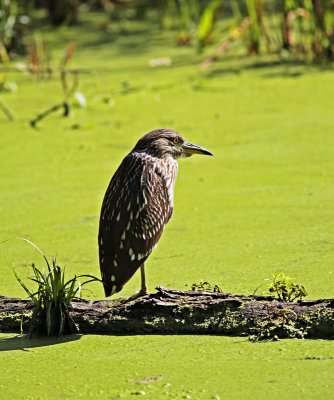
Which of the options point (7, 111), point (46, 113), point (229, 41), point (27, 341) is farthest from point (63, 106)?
point (27, 341)

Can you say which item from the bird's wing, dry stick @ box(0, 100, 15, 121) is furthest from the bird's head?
dry stick @ box(0, 100, 15, 121)

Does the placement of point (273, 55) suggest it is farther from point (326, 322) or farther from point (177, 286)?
point (326, 322)

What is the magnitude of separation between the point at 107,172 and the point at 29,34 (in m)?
2.85

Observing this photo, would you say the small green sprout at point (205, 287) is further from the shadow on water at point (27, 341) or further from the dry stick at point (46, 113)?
the dry stick at point (46, 113)

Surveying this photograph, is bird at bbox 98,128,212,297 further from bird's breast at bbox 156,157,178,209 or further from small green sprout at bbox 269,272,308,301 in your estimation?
small green sprout at bbox 269,272,308,301

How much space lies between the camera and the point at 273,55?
24.1 ft

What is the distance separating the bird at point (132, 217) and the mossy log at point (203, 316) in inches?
5.7

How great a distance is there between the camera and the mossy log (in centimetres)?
296

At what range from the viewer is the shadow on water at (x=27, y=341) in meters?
3.09

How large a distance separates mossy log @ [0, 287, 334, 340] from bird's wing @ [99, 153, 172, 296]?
0.44ft

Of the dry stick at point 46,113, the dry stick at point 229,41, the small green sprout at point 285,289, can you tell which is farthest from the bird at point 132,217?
the dry stick at point 229,41

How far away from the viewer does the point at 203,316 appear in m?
3.05

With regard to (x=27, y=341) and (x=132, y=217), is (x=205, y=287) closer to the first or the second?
(x=132, y=217)

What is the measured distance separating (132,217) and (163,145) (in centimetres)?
43
